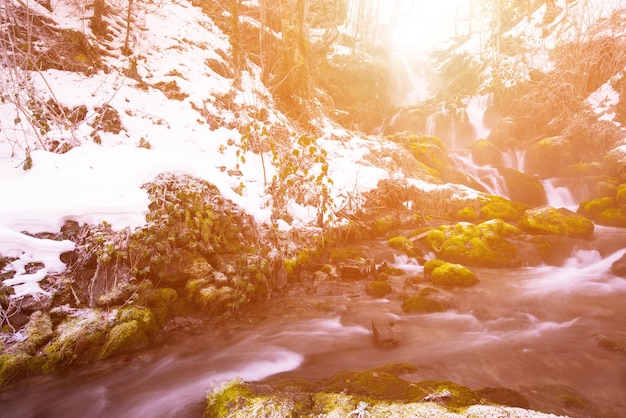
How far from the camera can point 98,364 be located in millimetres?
3947

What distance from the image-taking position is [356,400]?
107 inches

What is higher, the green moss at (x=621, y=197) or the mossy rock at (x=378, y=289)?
the green moss at (x=621, y=197)

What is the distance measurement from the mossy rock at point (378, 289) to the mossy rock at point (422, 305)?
0.63 metres

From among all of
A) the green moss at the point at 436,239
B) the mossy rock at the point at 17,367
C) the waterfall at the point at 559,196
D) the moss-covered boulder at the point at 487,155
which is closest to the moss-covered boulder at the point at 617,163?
the waterfall at the point at 559,196

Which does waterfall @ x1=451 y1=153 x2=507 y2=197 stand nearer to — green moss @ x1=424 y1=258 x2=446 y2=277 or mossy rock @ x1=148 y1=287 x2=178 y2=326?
green moss @ x1=424 y1=258 x2=446 y2=277

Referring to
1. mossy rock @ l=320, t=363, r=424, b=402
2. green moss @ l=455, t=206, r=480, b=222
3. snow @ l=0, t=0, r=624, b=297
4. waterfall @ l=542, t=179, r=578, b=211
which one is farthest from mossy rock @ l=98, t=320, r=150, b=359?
waterfall @ l=542, t=179, r=578, b=211

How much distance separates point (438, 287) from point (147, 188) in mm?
5965

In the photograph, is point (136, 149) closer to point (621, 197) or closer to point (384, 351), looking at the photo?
point (384, 351)

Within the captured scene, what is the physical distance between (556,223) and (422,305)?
6.35 m

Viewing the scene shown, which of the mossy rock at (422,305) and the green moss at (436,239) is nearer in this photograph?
the mossy rock at (422,305)

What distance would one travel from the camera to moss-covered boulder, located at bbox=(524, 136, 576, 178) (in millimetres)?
14681

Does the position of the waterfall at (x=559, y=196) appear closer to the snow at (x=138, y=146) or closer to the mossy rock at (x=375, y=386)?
the snow at (x=138, y=146)

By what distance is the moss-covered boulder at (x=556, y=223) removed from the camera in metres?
8.86

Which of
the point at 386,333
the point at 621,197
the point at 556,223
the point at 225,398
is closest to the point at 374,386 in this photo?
the point at 225,398
